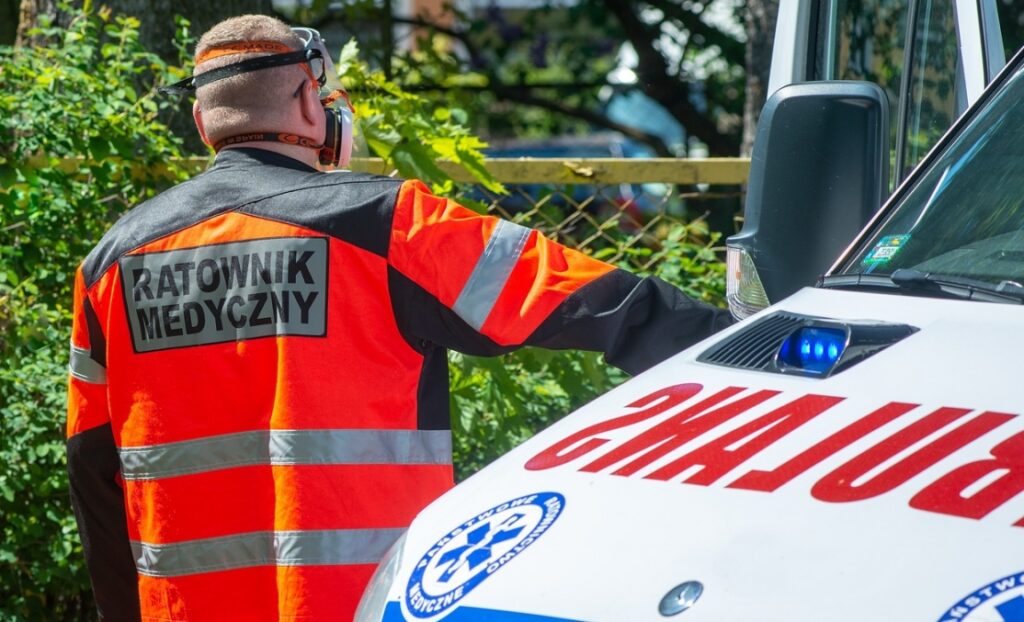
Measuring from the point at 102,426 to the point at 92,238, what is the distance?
167cm

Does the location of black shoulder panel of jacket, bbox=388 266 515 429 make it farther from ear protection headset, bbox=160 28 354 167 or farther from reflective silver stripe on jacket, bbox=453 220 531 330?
ear protection headset, bbox=160 28 354 167

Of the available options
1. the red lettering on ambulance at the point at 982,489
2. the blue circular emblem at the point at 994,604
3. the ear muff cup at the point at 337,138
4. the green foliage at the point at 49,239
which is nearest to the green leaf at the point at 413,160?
the green foliage at the point at 49,239

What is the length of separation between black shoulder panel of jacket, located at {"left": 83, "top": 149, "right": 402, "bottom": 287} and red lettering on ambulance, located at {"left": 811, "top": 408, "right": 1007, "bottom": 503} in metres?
1.04

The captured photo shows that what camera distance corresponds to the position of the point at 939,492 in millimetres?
1421

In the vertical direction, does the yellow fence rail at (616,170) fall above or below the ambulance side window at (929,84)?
below

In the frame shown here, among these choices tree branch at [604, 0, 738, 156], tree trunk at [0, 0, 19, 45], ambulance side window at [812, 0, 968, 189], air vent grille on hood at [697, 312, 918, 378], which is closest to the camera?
air vent grille on hood at [697, 312, 918, 378]

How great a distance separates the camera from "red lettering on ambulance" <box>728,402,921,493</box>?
60.3 inches

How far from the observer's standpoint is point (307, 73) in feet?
8.26

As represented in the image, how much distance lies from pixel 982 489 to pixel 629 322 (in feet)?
3.30

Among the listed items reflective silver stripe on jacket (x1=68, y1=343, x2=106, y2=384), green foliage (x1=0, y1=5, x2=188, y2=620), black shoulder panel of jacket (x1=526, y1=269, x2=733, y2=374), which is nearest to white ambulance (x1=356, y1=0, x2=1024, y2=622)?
black shoulder panel of jacket (x1=526, y1=269, x2=733, y2=374)

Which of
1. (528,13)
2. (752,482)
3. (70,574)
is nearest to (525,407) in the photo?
(70,574)

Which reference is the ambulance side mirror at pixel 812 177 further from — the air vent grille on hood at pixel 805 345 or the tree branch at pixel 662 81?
the tree branch at pixel 662 81

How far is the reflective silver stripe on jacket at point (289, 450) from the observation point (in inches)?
92.0

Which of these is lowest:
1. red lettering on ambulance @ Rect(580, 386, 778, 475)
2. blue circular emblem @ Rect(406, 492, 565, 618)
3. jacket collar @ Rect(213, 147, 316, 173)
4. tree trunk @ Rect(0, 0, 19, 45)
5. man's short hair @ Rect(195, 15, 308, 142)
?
blue circular emblem @ Rect(406, 492, 565, 618)
